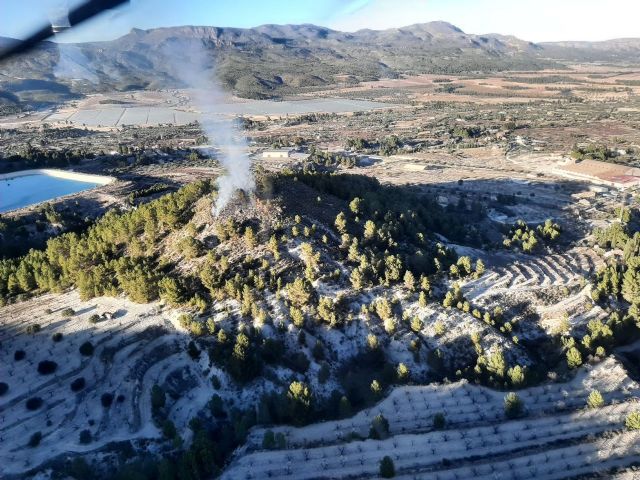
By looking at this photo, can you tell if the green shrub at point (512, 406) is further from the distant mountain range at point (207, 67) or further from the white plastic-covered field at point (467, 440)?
the distant mountain range at point (207, 67)

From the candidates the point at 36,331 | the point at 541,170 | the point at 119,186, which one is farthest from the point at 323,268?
the point at 541,170

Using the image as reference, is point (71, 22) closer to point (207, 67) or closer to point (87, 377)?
point (87, 377)

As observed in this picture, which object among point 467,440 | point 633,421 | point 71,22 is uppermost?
point 71,22

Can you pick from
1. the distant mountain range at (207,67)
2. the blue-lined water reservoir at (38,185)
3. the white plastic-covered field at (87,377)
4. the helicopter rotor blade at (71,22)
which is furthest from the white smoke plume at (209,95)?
the blue-lined water reservoir at (38,185)

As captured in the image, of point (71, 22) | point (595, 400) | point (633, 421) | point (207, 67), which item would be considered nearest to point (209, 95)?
point (207, 67)

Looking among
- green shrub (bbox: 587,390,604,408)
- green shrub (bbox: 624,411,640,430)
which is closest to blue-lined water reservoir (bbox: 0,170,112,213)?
green shrub (bbox: 587,390,604,408)

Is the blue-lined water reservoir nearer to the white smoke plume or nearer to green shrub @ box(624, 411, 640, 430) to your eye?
the white smoke plume
